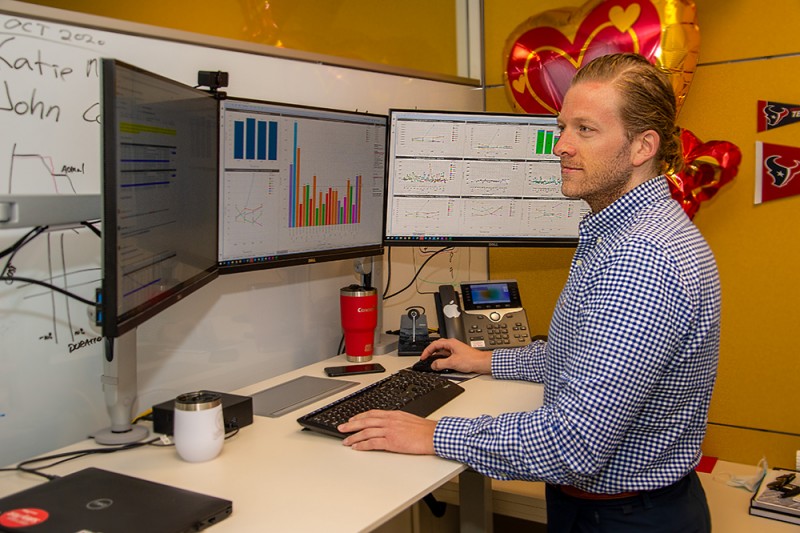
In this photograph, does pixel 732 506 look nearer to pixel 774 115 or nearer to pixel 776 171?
pixel 776 171

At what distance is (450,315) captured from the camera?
7.20 ft

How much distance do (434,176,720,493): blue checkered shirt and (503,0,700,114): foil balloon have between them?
110cm

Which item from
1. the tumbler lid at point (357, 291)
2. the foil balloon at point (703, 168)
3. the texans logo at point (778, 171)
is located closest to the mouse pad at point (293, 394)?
the tumbler lid at point (357, 291)

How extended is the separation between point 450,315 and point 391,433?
2.55ft

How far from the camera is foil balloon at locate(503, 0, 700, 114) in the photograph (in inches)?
94.3

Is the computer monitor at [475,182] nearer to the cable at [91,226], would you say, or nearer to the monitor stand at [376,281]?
the monitor stand at [376,281]

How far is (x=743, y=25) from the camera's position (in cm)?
255

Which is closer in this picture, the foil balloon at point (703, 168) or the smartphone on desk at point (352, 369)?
the smartphone on desk at point (352, 369)

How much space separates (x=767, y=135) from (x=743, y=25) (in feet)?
1.20

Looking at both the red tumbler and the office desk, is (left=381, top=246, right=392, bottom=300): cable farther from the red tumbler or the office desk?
the office desk

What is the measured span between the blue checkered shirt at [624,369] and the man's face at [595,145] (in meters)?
0.05

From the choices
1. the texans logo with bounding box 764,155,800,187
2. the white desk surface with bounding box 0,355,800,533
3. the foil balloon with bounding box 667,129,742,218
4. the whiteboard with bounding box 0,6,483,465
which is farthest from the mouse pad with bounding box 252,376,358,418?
the texans logo with bounding box 764,155,800,187

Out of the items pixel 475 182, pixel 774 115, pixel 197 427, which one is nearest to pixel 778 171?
pixel 774 115

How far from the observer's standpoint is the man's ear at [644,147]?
4.80ft
